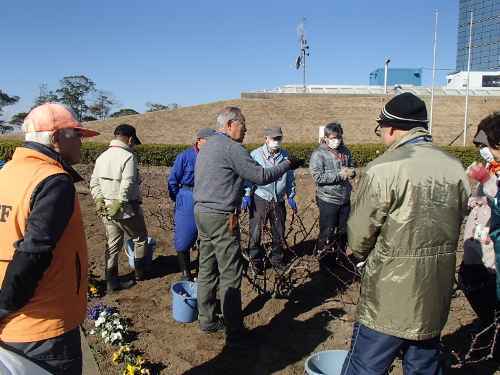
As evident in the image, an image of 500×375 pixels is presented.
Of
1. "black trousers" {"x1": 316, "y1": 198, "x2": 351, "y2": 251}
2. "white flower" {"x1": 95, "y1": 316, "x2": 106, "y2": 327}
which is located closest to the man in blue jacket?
"white flower" {"x1": 95, "y1": 316, "x2": 106, "y2": 327}

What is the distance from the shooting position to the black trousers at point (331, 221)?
4656 mm

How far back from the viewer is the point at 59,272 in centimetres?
189

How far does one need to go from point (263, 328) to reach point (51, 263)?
87.8 inches

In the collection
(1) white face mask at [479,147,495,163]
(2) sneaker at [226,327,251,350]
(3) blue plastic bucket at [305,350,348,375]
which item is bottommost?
(2) sneaker at [226,327,251,350]

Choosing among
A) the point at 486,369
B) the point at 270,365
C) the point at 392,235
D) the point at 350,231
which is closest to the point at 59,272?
the point at 350,231

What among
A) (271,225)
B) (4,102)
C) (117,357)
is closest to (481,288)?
(271,225)

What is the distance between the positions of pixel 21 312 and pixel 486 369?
2.89 m

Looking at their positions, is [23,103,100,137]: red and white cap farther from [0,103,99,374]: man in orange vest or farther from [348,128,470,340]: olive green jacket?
[348,128,470,340]: olive green jacket

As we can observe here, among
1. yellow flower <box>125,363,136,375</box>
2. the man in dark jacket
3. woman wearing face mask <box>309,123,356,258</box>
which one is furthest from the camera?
woman wearing face mask <box>309,123,356,258</box>

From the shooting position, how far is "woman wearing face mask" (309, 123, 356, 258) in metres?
4.54

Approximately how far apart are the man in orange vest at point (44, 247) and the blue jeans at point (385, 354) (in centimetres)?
126

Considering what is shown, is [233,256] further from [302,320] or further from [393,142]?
[393,142]

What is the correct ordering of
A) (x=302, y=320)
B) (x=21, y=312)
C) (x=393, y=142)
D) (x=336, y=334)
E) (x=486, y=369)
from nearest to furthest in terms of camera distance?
(x=21, y=312) → (x=393, y=142) → (x=486, y=369) → (x=336, y=334) → (x=302, y=320)

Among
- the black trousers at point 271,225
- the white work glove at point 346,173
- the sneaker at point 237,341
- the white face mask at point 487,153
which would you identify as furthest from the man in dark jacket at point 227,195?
the white work glove at point 346,173
